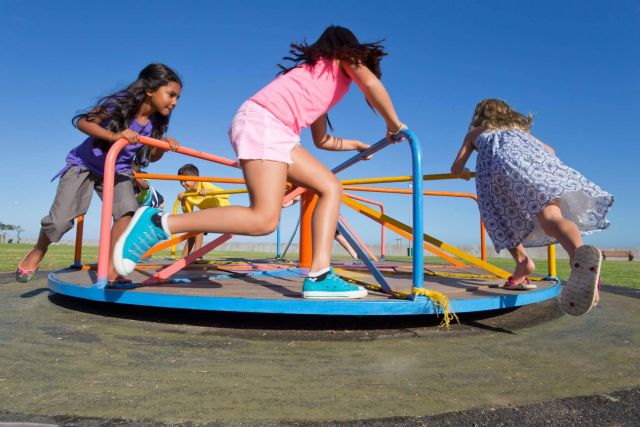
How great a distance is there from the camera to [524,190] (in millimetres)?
2268

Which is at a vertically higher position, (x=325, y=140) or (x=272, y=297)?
(x=325, y=140)

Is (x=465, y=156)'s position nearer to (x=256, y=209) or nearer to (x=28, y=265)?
(x=256, y=209)

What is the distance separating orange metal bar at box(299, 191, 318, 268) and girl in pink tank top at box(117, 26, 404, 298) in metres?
1.43

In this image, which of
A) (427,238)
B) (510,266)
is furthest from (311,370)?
(510,266)

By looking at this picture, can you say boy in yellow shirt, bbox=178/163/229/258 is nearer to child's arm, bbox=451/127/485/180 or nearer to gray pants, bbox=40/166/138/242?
gray pants, bbox=40/166/138/242

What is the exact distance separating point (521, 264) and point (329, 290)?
4.20ft

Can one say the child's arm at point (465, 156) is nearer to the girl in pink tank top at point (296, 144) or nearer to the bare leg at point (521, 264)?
the bare leg at point (521, 264)

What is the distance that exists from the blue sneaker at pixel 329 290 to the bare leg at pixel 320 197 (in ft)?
0.20

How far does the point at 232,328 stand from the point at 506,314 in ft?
4.84

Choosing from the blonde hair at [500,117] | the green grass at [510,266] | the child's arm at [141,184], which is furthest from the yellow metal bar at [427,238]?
the green grass at [510,266]

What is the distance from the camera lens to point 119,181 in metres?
2.61

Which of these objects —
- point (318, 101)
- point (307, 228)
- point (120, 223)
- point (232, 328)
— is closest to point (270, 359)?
point (232, 328)

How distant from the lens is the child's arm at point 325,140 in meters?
2.28

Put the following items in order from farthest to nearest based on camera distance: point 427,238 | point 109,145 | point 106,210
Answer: point 427,238 < point 109,145 < point 106,210
